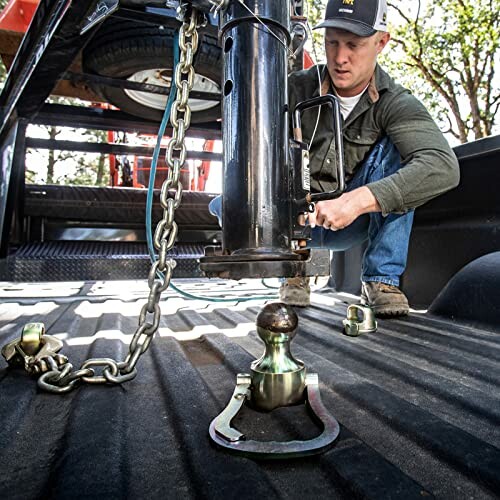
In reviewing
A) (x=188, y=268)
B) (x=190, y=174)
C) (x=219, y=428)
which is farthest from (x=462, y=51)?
(x=219, y=428)

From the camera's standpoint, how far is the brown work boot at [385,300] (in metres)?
1.80

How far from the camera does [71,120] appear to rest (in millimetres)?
3023

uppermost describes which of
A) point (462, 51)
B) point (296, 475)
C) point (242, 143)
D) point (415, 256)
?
point (462, 51)

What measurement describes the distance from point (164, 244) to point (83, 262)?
2.60 m

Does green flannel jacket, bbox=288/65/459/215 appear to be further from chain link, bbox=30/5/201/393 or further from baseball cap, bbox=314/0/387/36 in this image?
chain link, bbox=30/5/201/393

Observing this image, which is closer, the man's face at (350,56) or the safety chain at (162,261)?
the safety chain at (162,261)

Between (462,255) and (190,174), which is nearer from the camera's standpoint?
(462,255)

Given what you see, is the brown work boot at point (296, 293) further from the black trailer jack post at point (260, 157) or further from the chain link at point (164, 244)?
the chain link at point (164, 244)

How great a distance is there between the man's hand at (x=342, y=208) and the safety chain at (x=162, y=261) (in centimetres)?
64

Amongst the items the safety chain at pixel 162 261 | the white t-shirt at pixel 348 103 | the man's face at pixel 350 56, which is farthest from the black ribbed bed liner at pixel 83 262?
the safety chain at pixel 162 261

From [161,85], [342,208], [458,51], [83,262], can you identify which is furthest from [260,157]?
[458,51]

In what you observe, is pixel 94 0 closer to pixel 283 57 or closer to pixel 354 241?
pixel 283 57

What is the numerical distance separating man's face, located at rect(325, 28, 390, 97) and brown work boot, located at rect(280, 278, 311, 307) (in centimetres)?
89

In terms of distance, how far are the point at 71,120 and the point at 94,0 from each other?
5.53 ft
